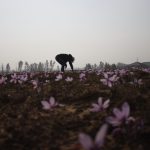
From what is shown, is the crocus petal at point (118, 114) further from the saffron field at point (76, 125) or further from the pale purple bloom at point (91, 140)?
the pale purple bloom at point (91, 140)

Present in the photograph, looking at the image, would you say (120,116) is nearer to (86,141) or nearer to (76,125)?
(86,141)

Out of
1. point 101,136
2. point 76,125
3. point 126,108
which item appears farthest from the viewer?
point 76,125

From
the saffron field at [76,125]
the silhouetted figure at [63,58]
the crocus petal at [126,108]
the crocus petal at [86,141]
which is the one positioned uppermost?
the silhouetted figure at [63,58]

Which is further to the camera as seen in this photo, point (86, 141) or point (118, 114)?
point (118, 114)

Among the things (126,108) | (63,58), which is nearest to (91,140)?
(126,108)

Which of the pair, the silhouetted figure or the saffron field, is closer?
the saffron field

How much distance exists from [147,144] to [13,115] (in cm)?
336

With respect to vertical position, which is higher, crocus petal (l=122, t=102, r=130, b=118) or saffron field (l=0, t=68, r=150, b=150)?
crocus petal (l=122, t=102, r=130, b=118)

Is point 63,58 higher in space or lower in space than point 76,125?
higher

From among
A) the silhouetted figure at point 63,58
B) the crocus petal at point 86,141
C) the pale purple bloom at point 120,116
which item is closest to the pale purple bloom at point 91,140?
the crocus petal at point 86,141

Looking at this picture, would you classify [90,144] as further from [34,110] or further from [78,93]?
[78,93]

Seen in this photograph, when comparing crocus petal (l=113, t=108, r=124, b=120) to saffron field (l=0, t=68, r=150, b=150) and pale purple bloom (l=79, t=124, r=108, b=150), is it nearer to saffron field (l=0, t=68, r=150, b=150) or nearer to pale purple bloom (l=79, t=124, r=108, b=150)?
saffron field (l=0, t=68, r=150, b=150)

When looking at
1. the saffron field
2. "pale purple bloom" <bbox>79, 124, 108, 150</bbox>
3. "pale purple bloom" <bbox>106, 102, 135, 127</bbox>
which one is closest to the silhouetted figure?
the saffron field

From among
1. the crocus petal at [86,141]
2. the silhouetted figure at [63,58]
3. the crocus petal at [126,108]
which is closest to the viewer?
the crocus petal at [86,141]
